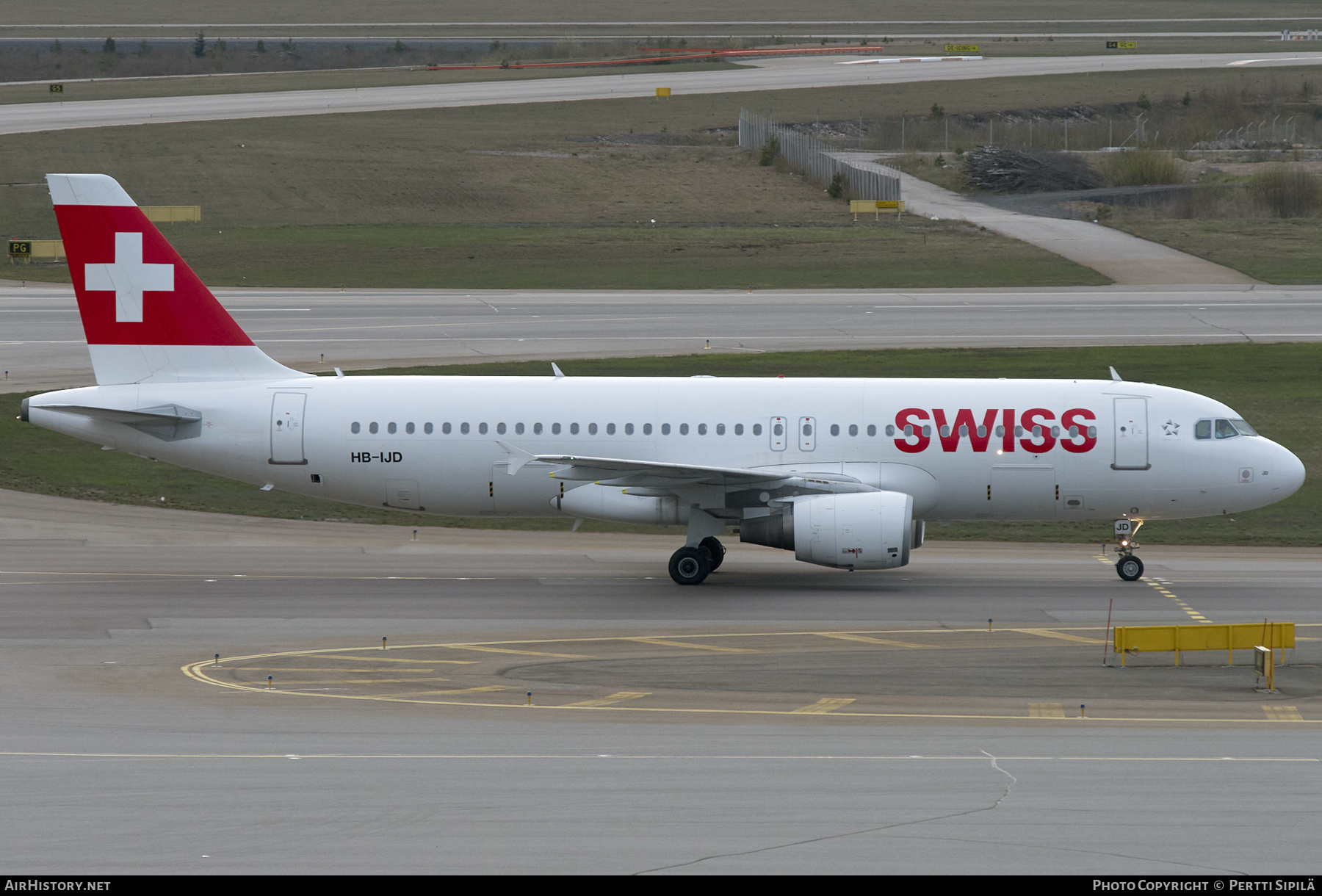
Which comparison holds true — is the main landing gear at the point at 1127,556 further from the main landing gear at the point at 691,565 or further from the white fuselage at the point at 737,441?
the main landing gear at the point at 691,565

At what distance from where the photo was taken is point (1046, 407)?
30.0 meters

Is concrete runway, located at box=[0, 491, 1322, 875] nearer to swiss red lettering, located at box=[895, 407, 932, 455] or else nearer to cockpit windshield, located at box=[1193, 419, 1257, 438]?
swiss red lettering, located at box=[895, 407, 932, 455]

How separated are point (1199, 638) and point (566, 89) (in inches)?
4307

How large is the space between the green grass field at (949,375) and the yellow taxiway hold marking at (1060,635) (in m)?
5.13

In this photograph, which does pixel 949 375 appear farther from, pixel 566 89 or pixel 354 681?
pixel 566 89

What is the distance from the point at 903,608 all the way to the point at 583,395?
7797 mm

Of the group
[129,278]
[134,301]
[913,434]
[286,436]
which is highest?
[129,278]

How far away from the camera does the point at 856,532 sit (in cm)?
2800

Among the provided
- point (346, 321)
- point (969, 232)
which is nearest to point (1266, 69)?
point (969, 232)

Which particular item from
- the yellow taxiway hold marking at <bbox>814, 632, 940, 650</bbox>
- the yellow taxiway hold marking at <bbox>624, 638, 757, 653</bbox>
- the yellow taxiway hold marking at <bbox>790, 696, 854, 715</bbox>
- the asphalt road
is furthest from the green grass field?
the asphalt road

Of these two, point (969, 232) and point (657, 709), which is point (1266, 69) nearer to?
point (969, 232)

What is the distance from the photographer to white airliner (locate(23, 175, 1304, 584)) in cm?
2972

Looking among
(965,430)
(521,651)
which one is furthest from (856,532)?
(521,651)

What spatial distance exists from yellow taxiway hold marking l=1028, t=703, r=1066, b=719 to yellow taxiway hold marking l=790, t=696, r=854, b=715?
2554mm
